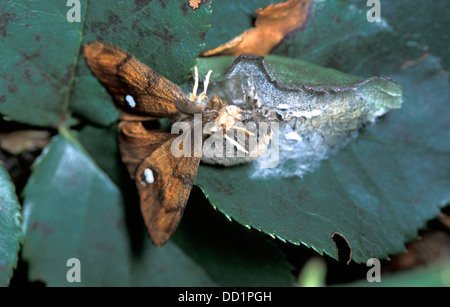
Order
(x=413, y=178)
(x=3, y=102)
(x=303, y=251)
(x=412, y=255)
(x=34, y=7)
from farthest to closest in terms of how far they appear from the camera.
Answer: (x=412, y=255), (x=303, y=251), (x=413, y=178), (x=3, y=102), (x=34, y=7)

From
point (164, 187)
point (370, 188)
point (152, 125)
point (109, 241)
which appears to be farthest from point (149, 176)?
point (370, 188)

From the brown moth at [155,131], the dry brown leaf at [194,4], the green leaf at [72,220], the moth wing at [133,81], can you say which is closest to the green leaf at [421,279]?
the brown moth at [155,131]

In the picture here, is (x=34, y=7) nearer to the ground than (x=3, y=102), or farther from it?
farther from it

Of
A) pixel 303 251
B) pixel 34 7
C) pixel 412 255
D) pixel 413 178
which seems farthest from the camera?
pixel 412 255

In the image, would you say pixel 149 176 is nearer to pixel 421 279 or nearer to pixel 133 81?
pixel 133 81

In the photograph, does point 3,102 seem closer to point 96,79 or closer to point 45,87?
point 45,87

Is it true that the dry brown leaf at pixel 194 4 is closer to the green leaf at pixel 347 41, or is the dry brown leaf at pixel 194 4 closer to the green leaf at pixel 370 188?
the green leaf at pixel 347 41

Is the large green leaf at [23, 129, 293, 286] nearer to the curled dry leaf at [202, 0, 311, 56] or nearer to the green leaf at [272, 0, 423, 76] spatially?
the curled dry leaf at [202, 0, 311, 56]

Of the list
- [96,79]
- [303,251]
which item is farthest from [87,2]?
[303,251]
